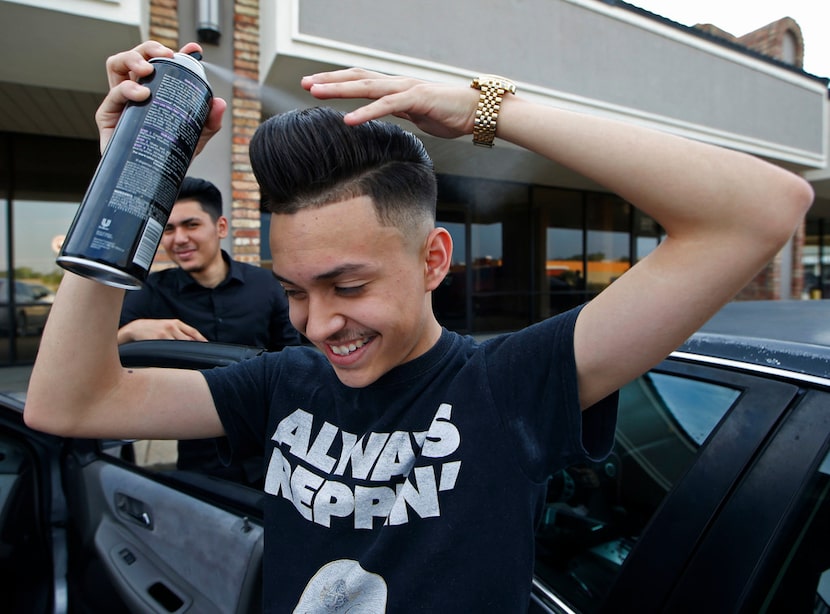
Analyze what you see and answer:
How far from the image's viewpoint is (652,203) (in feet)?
2.72

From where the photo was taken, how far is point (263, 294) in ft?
8.82

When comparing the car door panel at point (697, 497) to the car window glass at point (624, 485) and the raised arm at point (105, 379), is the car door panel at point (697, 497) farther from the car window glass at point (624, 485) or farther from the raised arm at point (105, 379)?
the raised arm at point (105, 379)

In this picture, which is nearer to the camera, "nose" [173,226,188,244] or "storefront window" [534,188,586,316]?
"nose" [173,226,188,244]

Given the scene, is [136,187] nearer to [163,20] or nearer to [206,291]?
[206,291]

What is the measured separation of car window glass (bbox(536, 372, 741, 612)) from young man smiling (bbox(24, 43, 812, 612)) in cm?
49

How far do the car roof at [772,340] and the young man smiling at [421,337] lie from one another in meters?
0.47

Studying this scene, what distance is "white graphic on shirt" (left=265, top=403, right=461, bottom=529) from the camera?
36.8 inches

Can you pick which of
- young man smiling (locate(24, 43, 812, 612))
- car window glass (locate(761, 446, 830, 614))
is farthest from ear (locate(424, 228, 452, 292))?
car window glass (locate(761, 446, 830, 614))

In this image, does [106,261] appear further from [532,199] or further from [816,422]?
[532,199]

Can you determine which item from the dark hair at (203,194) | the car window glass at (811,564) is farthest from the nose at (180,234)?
the car window glass at (811,564)

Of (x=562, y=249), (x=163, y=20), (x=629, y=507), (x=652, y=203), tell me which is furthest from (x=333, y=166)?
(x=562, y=249)

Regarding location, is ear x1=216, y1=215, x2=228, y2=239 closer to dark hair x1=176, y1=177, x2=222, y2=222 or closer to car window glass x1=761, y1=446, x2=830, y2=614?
dark hair x1=176, y1=177, x2=222, y2=222

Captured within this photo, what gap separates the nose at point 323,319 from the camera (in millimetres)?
937

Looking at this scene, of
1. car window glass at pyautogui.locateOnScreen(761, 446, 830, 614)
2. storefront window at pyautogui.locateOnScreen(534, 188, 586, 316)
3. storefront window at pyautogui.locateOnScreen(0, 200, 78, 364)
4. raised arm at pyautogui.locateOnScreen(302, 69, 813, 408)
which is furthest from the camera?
storefront window at pyautogui.locateOnScreen(534, 188, 586, 316)
